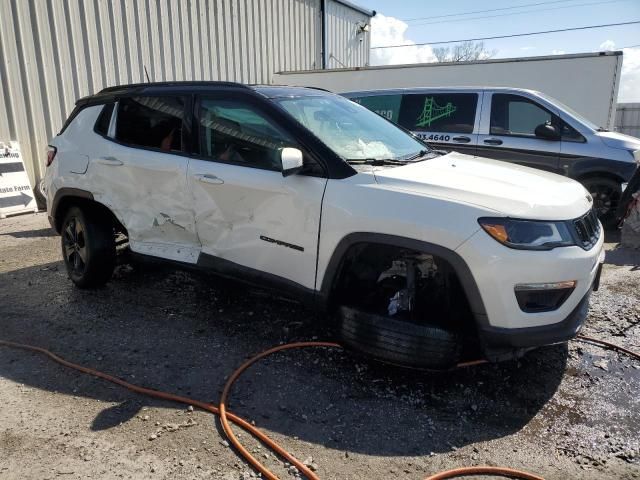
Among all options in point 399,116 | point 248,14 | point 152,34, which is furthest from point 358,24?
point 399,116

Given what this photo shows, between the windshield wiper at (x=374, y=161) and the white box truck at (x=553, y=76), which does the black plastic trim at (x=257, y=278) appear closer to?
the windshield wiper at (x=374, y=161)

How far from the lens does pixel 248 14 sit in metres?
12.8

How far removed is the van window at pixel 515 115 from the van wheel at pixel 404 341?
5.06m

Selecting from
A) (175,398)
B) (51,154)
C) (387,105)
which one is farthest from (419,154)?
(387,105)

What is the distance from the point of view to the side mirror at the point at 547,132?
6691 millimetres

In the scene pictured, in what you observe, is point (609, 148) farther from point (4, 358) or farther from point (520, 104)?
point (4, 358)

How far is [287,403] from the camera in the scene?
2.89 m

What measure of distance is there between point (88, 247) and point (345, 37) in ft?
48.4

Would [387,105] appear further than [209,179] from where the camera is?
Yes

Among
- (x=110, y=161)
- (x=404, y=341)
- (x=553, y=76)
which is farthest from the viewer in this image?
(x=553, y=76)

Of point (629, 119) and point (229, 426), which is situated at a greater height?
point (629, 119)

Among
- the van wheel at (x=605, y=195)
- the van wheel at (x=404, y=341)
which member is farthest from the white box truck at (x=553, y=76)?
the van wheel at (x=404, y=341)

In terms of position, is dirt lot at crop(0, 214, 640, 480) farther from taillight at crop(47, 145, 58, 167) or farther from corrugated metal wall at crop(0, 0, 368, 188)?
corrugated metal wall at crop(0, 0, 368, 188)

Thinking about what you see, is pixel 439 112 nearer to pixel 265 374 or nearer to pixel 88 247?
pixel 88 247
